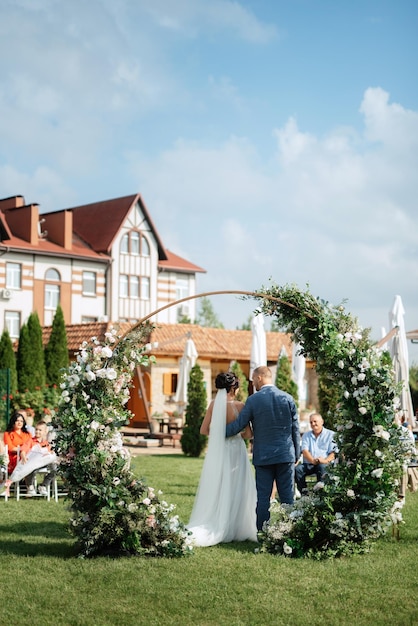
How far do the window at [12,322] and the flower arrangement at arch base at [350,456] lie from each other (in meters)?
37.7

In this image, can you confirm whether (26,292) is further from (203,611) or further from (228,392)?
(203,611)

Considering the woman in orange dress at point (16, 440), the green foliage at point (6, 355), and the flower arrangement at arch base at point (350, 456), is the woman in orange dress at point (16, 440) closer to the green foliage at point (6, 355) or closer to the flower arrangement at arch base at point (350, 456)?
the flower arrangement at arch base at point (350, 456)

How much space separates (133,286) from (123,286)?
2.25ft

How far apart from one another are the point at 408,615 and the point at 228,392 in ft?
13.5

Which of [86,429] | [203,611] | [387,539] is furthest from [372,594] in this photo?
[86,429]

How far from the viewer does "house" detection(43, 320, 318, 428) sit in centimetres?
3631

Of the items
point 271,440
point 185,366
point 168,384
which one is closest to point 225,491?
point 271,440

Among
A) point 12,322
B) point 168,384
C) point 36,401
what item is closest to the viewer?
Result: point 36,401

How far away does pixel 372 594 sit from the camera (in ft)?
24.4

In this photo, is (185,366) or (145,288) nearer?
(185,366)

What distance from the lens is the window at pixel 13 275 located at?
152ft

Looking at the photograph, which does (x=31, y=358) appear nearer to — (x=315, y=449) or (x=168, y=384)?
(x=168, y=384)

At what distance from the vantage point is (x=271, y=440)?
9.95 metres

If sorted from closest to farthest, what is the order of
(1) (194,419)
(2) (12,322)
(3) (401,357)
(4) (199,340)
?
(3) (401,357) → (1) (194,419) → (4) (199,340) → (2) (12,322)
